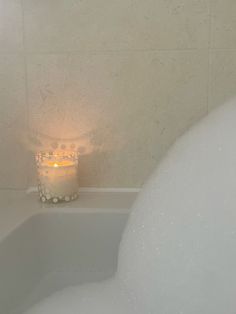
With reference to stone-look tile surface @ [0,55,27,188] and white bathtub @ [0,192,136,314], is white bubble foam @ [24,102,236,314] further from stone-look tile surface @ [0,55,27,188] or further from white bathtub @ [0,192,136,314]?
stone-look tile surface @ [0,55,27,188]

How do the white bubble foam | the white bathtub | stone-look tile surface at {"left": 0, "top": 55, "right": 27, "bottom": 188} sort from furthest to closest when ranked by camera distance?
stone-look tile surface at {"left": 0, "top": 55, "right": 27, "bottom": 188}, the white bathtub, the white bubble foam

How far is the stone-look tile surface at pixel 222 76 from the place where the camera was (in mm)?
859

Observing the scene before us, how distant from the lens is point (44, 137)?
93cm

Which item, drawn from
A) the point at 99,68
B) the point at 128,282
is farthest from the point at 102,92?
the point at 128,282

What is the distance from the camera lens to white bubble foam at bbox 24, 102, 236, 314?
51 centimetres

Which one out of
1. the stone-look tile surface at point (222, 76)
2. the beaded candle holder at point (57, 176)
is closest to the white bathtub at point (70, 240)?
the beaded candle holder at point (57, 176)

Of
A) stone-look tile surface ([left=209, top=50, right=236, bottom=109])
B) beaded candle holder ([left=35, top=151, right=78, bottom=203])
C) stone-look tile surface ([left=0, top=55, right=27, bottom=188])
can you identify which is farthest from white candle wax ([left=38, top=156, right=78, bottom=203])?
stone-look tile surface ([left=209, top=50, right=236, bottom=109])

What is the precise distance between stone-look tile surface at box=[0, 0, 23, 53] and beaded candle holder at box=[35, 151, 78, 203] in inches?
10.2

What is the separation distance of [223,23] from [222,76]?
11 cm

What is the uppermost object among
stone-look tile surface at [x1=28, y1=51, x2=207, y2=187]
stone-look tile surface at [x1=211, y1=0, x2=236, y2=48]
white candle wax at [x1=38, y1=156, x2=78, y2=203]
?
stone-look tile surface at [x1=211, y1=0, x2=236, y2=48]

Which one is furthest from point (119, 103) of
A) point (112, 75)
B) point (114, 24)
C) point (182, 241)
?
point (182, 241)

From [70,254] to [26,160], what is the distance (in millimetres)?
255

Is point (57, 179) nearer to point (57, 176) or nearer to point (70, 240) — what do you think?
point (57, 176)

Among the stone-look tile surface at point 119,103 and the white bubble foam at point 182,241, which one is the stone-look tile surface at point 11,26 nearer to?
the stone-look tile surface at point 119,103
